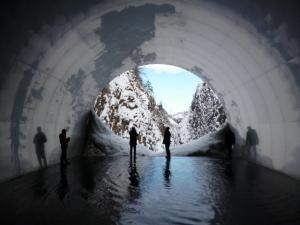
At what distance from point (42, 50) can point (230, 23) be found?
18.6ft

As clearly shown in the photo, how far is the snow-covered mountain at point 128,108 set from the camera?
41219 millimetres

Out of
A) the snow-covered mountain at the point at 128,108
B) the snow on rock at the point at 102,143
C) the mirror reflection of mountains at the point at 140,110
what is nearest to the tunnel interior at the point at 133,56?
the snow on rock at the point at 102,143

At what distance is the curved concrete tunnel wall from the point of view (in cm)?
962

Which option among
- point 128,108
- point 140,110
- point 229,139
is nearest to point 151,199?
point 229,139

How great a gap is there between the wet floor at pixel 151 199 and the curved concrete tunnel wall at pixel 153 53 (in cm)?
161

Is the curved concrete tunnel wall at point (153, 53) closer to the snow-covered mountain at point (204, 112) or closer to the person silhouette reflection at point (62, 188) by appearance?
the person silhouette reflection at point (62, 188)

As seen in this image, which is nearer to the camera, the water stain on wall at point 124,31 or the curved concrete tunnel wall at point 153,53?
the curved concrete tunnel wall at point 153,53

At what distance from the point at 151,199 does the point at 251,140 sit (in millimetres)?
9720

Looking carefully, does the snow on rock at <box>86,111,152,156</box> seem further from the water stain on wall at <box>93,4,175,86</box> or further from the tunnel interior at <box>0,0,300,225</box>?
the water stain on wall at <box>93,4,175,86</box>

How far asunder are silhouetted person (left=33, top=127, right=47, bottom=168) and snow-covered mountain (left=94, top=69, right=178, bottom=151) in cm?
2335

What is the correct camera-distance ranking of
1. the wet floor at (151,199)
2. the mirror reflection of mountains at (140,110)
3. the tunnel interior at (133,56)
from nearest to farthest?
the wet floor at (151,199) < the tunnel interior at (133,56) < the mirror reflection of mountains at (140,110)

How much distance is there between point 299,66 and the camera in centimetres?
901

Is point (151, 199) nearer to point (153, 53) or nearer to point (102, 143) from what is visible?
point (153, 53)

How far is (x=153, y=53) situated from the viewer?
1703 cm
